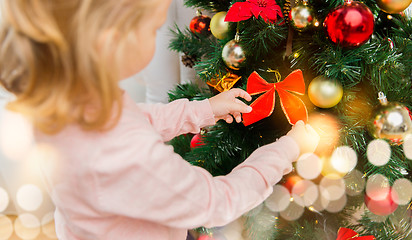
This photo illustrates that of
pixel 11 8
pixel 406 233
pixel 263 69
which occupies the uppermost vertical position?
pixel 11 8

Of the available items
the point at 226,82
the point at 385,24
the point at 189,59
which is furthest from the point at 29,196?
the point at 385,24

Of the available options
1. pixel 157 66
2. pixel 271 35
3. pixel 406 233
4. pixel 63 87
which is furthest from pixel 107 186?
pixel 157 66

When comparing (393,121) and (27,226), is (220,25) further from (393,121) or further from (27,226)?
(27,226)

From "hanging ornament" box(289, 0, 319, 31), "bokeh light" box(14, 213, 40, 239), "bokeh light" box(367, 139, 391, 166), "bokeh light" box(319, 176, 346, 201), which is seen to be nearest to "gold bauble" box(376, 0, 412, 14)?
"hanging ornament" box(289, 0, 319, 31)

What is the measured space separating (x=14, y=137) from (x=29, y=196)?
0.36m

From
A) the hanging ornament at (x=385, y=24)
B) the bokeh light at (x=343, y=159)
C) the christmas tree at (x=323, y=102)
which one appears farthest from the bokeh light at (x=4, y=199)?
the hanging ornament at (x=385, y=24)

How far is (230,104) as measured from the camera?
2.09 ft

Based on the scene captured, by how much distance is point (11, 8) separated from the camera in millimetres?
376

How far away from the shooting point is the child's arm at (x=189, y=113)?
643 mm

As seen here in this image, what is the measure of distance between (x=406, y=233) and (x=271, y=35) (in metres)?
0.51

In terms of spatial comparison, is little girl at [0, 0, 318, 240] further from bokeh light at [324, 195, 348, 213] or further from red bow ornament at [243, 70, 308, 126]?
bokeh light at [324, 195, 348, 213]

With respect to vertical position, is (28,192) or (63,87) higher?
(63,87)

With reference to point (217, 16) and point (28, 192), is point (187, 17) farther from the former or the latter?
point (28, 192)

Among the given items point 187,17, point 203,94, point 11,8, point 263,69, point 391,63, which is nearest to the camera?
point 11,8
